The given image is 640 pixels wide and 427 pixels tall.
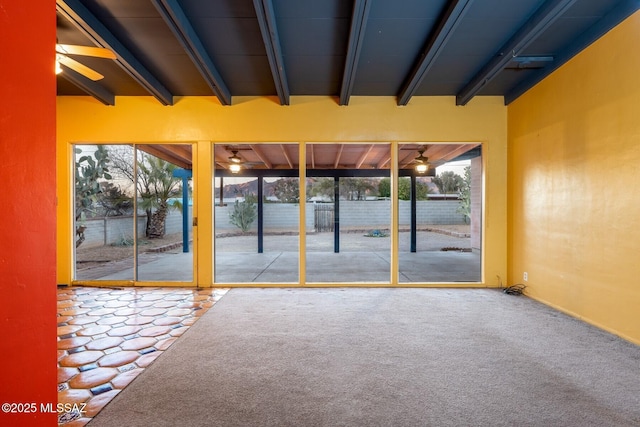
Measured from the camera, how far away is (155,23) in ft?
10.1

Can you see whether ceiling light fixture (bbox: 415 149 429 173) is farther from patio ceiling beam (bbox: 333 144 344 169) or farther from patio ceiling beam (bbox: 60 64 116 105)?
patio ceiling beam (bbox: 60 64 116 105)

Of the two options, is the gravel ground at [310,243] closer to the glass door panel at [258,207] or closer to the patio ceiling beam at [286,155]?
the glass door panel at [258,207]

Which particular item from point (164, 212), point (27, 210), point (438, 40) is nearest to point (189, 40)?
point (438, 40)

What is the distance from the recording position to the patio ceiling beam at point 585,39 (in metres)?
2.82

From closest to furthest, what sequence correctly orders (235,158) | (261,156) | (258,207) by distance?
(235,158), (261,156), (258,207)

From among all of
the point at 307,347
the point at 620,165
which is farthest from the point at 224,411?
the point at 620,165

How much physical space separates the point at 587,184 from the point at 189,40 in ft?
14.5

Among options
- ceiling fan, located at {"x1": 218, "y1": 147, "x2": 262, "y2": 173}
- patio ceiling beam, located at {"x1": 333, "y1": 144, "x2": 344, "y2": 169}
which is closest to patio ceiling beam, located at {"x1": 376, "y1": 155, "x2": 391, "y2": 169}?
patio ceiling beam, located at {"x1": 333, "y1": 144, "x2": 344, "y2": 169}

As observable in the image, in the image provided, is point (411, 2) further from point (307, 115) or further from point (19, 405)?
point (19, 405)

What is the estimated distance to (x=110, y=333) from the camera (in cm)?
310

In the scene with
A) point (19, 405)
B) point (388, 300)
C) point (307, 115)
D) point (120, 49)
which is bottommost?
point (388, 300)

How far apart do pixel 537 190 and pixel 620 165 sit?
3.90 ft

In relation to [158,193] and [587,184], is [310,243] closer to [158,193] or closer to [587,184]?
[158,193]

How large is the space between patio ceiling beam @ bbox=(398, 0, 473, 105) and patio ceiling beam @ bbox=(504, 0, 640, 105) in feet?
4.63
